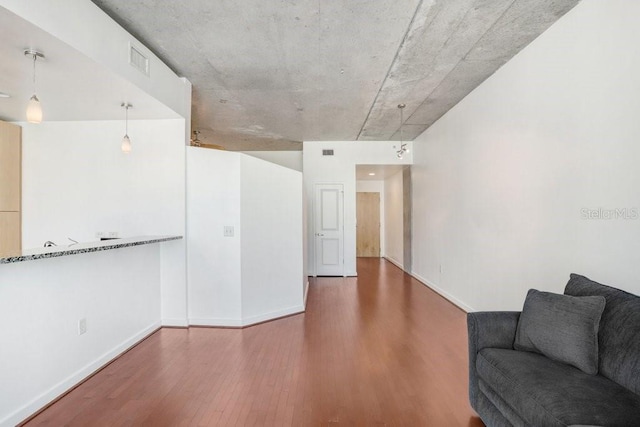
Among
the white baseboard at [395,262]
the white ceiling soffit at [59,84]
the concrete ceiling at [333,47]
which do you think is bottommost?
the white baseboard at [395,262]

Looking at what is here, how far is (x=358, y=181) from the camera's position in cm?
1080

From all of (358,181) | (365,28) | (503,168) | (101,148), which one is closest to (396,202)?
(358,181)

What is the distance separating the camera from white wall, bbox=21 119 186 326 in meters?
3.94

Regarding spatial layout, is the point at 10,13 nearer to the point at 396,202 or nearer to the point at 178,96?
the point at 178,96

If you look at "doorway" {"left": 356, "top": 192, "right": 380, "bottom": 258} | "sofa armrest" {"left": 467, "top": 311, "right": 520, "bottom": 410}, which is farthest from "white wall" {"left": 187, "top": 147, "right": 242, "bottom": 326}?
"doorway" {"left": 356, "top": 192, "right": 380, "bottom": 258}

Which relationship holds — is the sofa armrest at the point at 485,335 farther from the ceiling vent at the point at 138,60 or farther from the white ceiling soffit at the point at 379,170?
the white ceiling soffit at the point at 379,170

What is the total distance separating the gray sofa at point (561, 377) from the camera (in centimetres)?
145

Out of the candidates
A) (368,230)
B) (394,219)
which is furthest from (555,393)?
(368,230)

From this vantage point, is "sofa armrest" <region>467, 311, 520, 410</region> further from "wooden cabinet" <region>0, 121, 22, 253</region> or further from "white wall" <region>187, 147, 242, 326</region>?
"wooden cabinet" <region>0, 121, 22, 253</region>

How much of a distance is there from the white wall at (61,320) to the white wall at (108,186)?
477 mm

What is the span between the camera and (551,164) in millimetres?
2840

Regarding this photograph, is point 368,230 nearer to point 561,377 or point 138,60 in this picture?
point 138,60

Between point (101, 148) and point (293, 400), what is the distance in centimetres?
371

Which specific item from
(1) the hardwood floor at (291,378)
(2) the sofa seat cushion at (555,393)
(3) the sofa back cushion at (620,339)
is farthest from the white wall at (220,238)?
(3) the sofa back cushion at (620,339)
